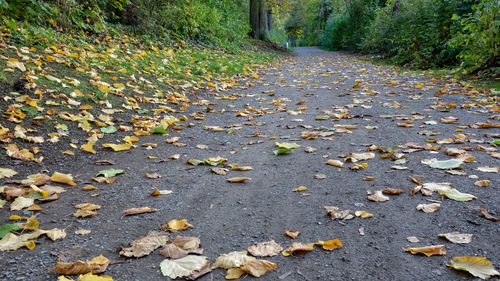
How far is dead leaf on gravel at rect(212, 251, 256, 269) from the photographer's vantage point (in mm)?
1535

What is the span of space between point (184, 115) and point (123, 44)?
3561mm

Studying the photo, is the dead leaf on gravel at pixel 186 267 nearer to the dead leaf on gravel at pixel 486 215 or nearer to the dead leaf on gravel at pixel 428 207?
the dead leaf on gravel at pixel 428 207

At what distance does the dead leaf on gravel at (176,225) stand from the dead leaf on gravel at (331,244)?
2.45 ft

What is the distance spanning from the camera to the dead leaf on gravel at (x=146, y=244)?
163cm

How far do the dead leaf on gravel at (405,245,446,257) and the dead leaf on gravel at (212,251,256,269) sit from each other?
765 millimetres

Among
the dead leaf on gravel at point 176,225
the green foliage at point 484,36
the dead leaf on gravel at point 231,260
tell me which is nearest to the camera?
the dead leaf on gravel at point 231,260

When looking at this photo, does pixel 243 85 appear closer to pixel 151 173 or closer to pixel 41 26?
pixel 41 26

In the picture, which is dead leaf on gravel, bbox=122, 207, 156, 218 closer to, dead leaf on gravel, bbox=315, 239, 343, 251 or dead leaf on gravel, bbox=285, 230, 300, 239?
dead leaf on gravel, bbox=285, 230, 300, 239

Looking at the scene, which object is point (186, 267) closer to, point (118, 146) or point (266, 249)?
point (266, 249)

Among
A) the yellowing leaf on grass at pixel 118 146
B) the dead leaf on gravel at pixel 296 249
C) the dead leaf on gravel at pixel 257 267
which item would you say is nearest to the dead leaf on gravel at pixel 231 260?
the dead leaf on gravel at pixel 257 267

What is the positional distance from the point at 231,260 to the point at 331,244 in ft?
1.67

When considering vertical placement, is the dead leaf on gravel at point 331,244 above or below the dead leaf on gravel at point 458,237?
below

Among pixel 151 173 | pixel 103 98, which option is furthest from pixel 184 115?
pixel 151 173

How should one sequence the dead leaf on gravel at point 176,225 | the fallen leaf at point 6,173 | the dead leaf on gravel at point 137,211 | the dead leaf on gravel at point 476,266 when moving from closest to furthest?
the dead leaf on gravel at point 476,266
the dead leaf on gravel at point 176,225
the dead leaf on gravel at point 137,211
the fallen leaf at point 6,173
